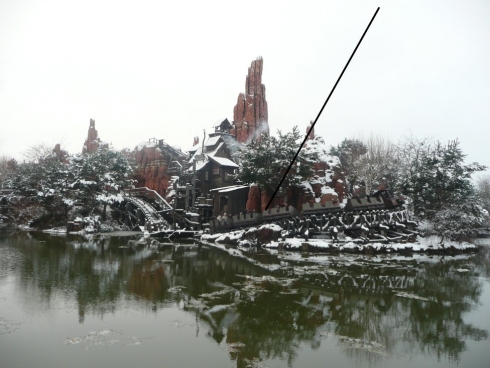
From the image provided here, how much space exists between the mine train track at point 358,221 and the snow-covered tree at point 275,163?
160 inches

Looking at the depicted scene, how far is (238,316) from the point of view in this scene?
8594 millimetres

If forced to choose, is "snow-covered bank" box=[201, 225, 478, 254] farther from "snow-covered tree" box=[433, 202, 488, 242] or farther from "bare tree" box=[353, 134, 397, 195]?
"bare tree" box=[353, 134, 397, 195]

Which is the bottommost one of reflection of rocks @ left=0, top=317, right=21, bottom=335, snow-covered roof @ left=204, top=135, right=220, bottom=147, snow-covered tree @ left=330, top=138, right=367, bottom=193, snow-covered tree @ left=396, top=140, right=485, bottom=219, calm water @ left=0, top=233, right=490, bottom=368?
calm water @ left=0, top=233, right=490, bottom=368

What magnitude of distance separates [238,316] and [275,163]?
21462 mm

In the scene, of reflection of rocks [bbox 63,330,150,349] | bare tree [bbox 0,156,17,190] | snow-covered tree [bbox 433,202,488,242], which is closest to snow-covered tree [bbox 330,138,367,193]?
snow-covered tree [bbox 433,202,488,242]

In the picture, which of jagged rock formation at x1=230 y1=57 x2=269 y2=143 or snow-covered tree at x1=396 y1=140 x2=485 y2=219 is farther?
jagged rock formation at x1=230 y1=57 x2=269 y2=143

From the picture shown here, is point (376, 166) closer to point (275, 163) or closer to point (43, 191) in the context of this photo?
point (275, 163)

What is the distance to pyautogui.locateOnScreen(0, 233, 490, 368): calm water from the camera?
636 centimetres

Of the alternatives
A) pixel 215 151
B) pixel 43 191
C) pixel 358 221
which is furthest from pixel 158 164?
pixel 358 221

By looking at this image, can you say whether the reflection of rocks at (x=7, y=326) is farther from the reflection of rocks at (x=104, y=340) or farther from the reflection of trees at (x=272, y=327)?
the reflection of trees at (x=272, y=327)

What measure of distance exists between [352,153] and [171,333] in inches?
1717

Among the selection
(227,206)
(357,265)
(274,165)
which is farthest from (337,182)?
(357,265)

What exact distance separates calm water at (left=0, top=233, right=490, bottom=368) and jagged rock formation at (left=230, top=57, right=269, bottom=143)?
42.5 metres

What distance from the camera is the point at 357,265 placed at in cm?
1680
